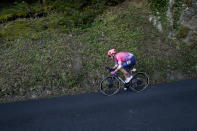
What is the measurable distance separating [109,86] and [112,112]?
143 cm

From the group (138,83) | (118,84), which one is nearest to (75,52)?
(118,84)

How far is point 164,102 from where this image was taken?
6117 mm

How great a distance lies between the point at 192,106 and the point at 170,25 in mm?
5412

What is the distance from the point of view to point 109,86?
7.11 m

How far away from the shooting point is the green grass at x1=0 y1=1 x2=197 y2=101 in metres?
7.93

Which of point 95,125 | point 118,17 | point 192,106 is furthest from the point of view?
point 118,17

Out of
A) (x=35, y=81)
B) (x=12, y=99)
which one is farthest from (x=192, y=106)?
(x=12, y=99)

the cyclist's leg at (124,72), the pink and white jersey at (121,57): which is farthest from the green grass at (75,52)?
the pink and white jersey at (121,57)

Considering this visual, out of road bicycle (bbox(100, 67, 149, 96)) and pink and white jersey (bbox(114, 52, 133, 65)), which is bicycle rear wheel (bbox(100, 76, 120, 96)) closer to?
road bicycle (bbox(100, 67, 149, 96))

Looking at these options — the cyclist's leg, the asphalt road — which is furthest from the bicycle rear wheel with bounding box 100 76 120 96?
the cyclist's leg

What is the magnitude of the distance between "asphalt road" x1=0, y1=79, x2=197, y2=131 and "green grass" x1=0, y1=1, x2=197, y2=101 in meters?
1.00

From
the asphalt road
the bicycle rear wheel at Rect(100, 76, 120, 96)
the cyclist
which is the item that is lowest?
the asphalt road

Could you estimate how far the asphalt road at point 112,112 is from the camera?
5.22m

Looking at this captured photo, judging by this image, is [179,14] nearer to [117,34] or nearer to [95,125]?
[117,34]
